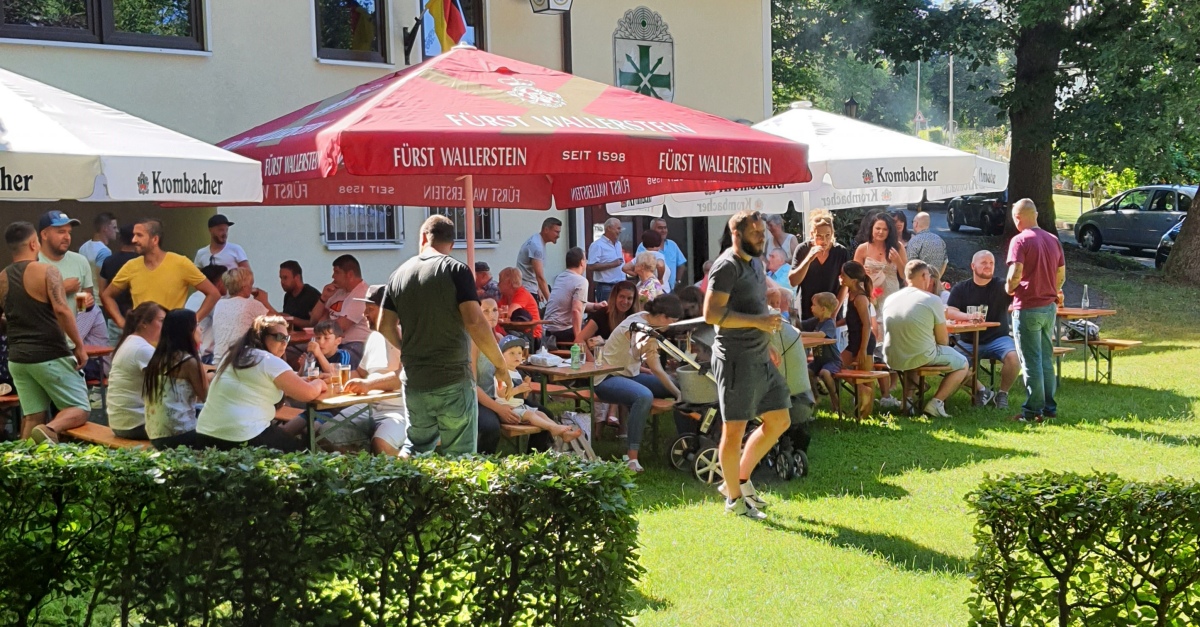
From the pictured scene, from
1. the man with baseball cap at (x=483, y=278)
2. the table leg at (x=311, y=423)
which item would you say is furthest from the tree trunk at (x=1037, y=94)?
the table leg at (x=311, y=423)

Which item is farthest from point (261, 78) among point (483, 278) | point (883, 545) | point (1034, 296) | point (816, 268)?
point (883, 545)

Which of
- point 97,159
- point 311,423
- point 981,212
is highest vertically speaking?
point 97,159

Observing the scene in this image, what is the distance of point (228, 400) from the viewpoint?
6.69 meters

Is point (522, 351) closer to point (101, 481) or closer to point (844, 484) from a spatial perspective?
point (844, 484)

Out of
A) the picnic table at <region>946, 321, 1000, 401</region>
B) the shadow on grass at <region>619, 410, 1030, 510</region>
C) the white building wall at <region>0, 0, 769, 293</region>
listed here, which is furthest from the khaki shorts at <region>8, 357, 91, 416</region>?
the picnic table at <region>946, 321, 1000, 401</region>

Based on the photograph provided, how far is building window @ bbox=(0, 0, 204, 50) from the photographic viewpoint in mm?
12023

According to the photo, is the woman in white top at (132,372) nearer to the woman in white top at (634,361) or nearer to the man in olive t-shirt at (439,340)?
the man in olive t-shirt at (439,340)

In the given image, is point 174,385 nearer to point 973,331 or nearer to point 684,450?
point 684,450

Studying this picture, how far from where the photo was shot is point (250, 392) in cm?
675

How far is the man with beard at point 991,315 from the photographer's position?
11.1 m

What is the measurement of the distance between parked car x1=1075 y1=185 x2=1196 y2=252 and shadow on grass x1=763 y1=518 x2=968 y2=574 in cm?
2321

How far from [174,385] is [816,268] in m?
6.20

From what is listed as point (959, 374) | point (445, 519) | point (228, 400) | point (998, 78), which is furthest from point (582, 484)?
point (998, 78)

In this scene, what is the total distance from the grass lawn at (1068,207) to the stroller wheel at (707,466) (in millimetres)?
39314
